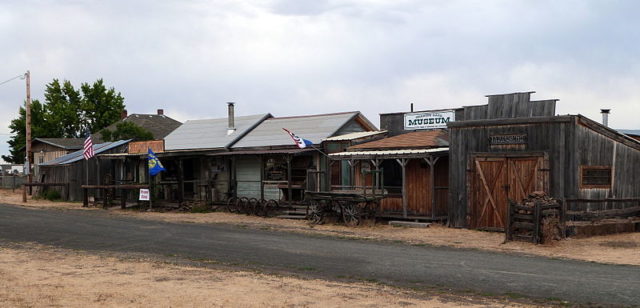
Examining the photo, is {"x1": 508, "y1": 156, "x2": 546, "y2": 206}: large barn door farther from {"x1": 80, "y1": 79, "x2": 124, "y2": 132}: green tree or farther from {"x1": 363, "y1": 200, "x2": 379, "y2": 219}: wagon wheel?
{"x1": 80, "y1": 79, "x2": 124, "y2": 132}: green tree

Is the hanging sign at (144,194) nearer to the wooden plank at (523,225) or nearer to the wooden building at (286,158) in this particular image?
the wooden building at (286,158)

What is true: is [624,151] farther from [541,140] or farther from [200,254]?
[200,254]

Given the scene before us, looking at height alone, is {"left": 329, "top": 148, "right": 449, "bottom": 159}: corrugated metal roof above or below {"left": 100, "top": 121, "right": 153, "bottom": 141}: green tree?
below

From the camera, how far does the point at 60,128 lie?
199 ft

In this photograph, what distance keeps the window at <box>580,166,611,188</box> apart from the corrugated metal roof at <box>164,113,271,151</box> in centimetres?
1554

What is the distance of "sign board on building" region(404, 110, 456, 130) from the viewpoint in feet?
76.4

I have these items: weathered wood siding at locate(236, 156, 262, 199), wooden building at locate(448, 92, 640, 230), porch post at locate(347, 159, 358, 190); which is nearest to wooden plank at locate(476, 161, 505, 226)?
wooden building at locate(448, 92, 640, 230)

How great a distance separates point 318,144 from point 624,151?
10842 millimetres

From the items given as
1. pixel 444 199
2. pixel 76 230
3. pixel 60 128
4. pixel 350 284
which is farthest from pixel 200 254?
pixel 60 128

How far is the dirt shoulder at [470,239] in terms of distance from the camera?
14.4 m

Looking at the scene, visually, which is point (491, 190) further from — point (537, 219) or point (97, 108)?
point (97, 108)

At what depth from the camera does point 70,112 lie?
6072 cm

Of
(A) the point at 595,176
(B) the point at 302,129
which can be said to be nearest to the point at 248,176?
(B) the point at 302,129

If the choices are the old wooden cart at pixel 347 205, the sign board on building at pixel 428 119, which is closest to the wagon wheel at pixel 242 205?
the old wooden cart at pixel 347 205
